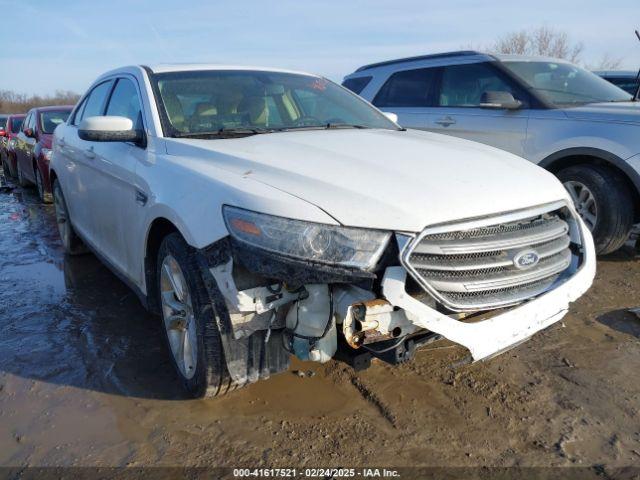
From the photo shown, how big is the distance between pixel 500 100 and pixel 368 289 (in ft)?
12.4

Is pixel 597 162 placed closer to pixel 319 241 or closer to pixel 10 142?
pixel 319 241

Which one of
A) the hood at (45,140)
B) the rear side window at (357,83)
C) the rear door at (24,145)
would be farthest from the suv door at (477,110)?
the rear door at (24,145)

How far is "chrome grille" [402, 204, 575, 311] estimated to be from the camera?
215 centimetres

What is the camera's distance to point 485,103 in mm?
5215

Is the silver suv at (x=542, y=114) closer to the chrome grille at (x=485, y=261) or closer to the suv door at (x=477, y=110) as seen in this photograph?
the suv door at (x=477, y=110)

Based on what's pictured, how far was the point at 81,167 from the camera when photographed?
4.24 m

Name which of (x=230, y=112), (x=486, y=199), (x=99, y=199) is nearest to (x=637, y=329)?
(x=486, y=199)

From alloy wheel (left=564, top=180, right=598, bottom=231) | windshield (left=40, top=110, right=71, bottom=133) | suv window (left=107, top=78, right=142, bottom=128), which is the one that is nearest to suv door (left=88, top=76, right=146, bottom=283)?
suv window (left=107, top=78, right=142, bottom=128)

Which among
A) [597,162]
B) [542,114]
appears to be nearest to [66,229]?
[542,114]

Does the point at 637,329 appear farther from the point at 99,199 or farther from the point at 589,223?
the point at 99,199

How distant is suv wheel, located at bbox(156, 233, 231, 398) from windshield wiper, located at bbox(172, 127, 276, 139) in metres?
0.68

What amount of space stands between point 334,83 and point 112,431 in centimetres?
305

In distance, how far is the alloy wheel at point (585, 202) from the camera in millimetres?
4711

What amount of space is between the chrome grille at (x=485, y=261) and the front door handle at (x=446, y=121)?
11.8 ft
